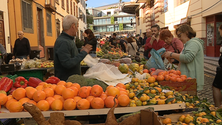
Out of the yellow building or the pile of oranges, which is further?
the yellow building

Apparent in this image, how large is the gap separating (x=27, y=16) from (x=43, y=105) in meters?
10.5

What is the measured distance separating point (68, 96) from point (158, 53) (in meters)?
2.51

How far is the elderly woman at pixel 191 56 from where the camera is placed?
349 centimetres

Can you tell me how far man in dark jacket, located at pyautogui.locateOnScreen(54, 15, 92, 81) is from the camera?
3.04 m

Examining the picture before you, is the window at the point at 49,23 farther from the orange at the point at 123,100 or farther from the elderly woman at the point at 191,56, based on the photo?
the orange at the point at 123,100

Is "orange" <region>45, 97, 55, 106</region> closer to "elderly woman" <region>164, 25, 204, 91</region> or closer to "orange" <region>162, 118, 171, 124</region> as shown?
"orange" <region>162, 118, 171, 124</region>

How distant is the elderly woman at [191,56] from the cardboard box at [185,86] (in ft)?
1.84

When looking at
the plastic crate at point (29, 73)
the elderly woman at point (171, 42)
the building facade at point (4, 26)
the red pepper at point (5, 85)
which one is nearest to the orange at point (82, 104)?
the red pepper at point (5, 85)

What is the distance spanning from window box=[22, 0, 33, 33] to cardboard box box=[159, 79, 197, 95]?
30.9ft

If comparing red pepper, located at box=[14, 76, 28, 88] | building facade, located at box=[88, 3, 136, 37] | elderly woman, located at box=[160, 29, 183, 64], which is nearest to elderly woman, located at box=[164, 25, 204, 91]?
elderly woman, located at box=[160, 29, 183, 64]

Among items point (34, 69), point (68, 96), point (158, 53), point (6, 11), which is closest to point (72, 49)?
point (68, 96)

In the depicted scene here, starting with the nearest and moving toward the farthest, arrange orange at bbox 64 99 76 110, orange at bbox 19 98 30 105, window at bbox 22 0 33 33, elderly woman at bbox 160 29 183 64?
orange at bbox 64 99 76 110
orange at bbox 19 98 30 105
elderly woman at bbox 160 29 183 64
window at bbox 22 0 33 33

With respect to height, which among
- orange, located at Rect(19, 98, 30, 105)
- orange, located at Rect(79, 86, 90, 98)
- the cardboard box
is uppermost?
orange, located at Rect(79, 86, 90, 98)

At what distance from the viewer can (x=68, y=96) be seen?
2.12 m
